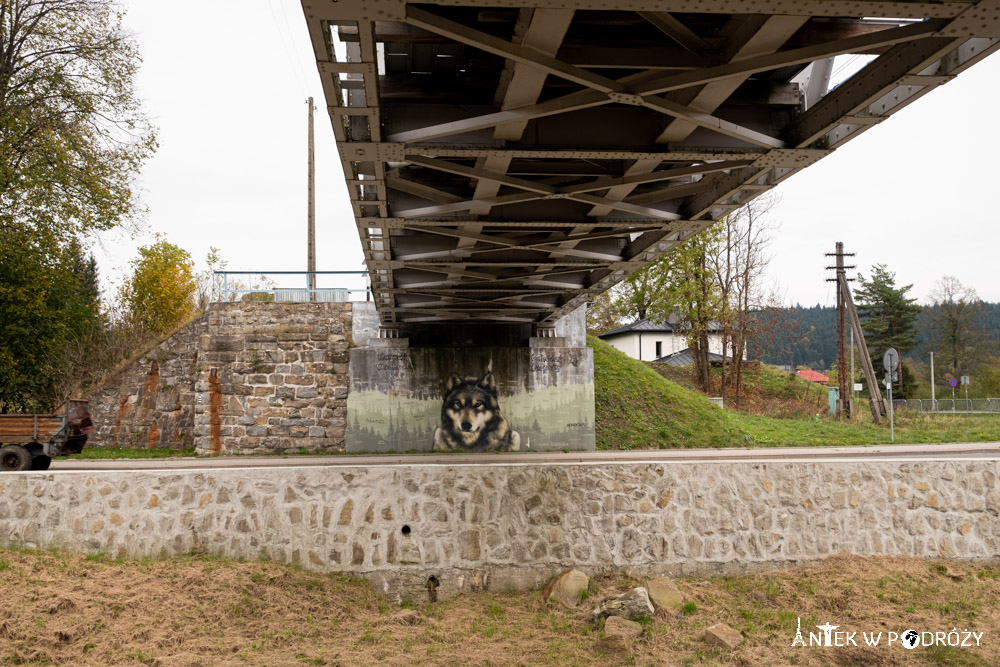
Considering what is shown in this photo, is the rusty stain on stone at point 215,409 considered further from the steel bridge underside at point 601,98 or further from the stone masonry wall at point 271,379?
the steel bridge underside at point 601,98

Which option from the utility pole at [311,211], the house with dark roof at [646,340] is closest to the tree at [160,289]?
the utility pole at [311,211]

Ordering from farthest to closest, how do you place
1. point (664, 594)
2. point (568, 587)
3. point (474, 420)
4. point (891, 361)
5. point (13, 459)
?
point (891, 361) < point (474, 420) < point (13, 459) < point (568, 587) < point (664, 594)

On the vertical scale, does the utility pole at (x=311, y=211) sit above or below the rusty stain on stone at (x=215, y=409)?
above

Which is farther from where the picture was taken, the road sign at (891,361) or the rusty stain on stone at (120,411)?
the rusty stain on stone at (120,411)

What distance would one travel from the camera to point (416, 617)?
8.65 m

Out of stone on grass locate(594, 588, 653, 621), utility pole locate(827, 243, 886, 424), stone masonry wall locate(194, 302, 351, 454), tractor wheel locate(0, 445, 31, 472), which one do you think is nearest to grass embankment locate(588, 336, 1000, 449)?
utility pole locate(827, 243, 886, 424)

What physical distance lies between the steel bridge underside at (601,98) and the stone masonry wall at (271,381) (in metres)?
9.96

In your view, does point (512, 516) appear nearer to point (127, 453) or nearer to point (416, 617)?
point (416, 617)

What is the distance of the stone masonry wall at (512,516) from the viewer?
903 centimetres

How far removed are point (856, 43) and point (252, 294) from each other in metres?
19.6

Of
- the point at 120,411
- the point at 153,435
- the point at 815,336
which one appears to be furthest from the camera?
the point at 815,336

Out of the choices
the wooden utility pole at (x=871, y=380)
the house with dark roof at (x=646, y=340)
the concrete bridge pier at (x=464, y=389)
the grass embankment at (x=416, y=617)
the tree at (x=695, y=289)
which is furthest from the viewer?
the house with dark roof at (x=646, y=340)

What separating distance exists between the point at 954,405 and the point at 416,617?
45.4m

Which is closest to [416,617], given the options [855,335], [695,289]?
[855,335]
